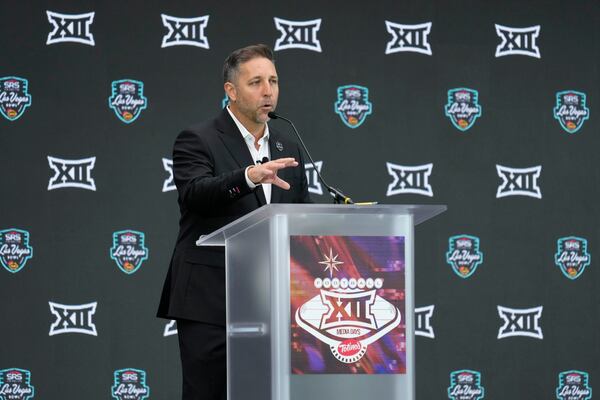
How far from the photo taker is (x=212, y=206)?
239 cm

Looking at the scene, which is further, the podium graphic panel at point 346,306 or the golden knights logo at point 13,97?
the golden knights logo at point 13,97

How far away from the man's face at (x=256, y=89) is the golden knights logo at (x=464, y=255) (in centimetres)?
211

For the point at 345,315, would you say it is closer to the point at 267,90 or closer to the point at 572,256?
the point at 267,90

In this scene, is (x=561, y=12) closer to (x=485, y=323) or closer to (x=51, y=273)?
(x=485, y=323)

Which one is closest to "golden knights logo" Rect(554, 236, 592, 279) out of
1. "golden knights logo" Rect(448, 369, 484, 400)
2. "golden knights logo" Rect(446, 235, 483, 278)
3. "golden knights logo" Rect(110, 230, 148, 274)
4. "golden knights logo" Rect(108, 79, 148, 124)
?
"golden knights logo" Rect(446, 235, 483, 278)

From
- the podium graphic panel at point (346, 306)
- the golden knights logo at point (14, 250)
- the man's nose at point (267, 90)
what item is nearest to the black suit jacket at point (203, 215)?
the man's nose at point (267, 90)

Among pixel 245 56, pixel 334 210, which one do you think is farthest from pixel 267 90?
pixel 334 210

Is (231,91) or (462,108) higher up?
(462,108)

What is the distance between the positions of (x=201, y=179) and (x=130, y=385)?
214cm

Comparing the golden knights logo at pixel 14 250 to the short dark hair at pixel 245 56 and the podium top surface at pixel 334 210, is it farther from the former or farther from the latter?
the podium top surface at pixel 334 210

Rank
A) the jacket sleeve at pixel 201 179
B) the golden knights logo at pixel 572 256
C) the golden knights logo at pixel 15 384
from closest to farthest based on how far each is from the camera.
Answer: the jacket sleeve at pixel 201 179 < the golden knights logo at pixel 15 384 < the golden knights logo at pixel 572 256

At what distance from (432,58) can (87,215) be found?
1883 millimetres

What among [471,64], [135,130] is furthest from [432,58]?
[135,130]

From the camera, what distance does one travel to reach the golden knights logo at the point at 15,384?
420 centimetres
